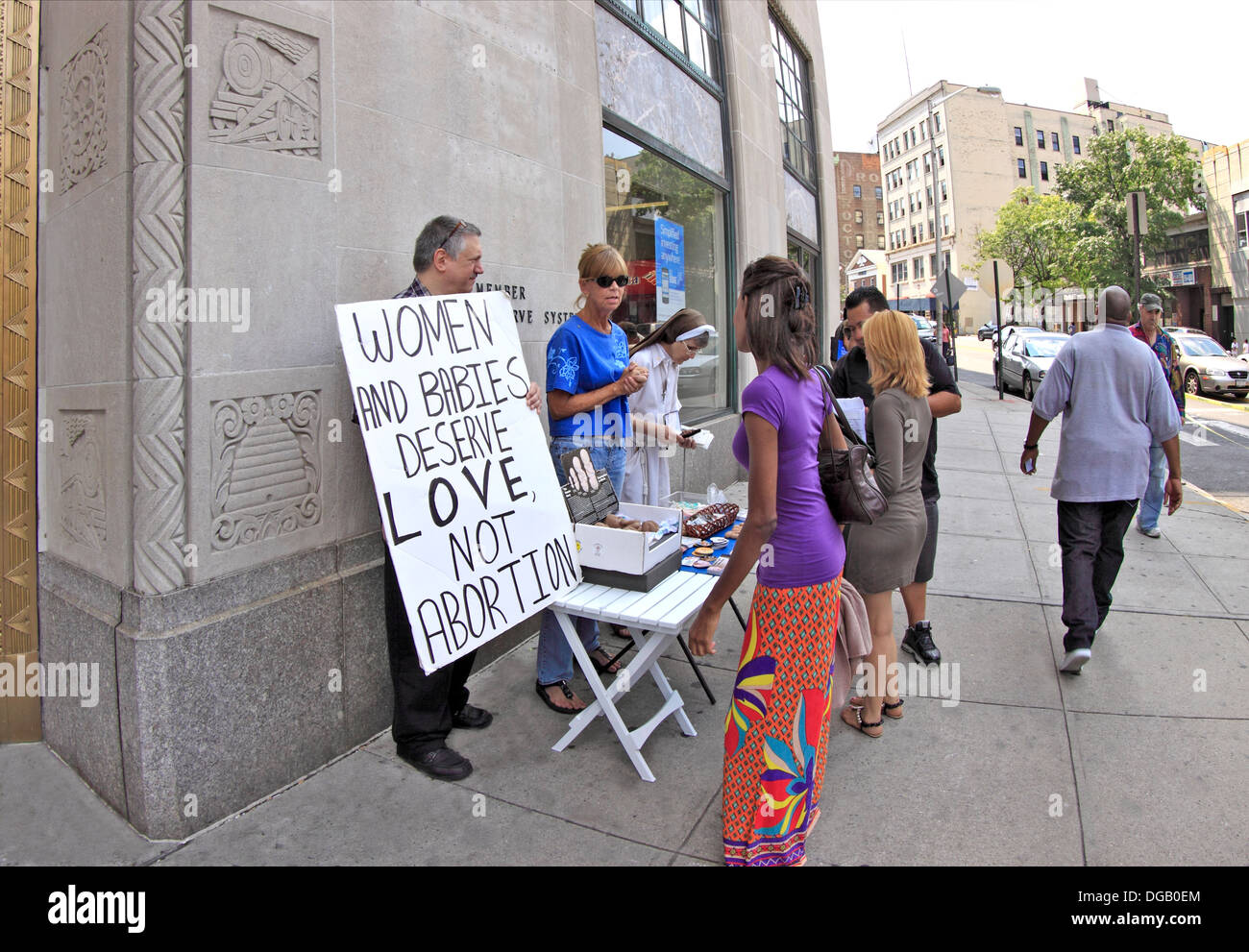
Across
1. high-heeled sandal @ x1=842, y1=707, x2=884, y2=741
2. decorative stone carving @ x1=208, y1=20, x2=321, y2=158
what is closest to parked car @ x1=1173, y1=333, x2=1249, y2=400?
high-heeled sandal @ x1=842, y1=707, x2=884, y2=741

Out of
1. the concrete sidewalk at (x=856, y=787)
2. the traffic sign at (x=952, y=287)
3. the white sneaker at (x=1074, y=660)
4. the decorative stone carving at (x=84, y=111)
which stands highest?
the traffic sign at (x=952, y=287)

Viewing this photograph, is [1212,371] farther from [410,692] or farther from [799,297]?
[410,692]

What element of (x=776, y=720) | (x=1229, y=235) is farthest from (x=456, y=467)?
(x=1229, y=235)

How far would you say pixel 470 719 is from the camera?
3635 mm

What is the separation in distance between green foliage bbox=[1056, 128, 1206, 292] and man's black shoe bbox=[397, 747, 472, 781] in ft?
154

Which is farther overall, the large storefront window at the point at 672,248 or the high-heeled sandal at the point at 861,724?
the large storefront window at the point at 672,248

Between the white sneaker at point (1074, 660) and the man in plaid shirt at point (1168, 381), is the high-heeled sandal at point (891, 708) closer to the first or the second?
the white sneaker at point (1074, 660)

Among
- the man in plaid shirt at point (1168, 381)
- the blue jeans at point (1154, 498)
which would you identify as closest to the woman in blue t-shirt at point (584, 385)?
the man in plaid shirt at point (1168, 381)

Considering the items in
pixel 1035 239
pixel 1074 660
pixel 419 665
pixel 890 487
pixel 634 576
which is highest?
pixel 1035 239

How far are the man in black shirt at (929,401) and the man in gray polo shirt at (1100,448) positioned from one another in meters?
0.55

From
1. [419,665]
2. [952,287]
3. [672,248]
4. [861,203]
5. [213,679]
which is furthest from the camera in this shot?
[861,203]

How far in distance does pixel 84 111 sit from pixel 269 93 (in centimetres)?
67

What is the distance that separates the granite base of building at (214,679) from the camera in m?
2.70

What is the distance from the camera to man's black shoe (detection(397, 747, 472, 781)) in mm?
3180
